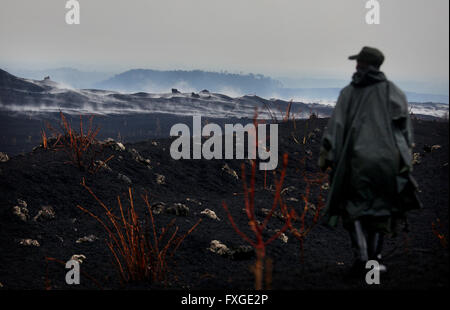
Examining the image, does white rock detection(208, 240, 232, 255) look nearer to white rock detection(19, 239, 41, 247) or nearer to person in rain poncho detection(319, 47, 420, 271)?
person in rain poncho detection(319, 47, 420, 271)

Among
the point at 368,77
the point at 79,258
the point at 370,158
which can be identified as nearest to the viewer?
the point at 370,158

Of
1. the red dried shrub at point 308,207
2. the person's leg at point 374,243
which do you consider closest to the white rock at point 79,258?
the red dried shrub at point 308,207

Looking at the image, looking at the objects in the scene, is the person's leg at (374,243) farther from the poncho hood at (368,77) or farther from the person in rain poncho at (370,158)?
the poncho hood at (368,77)

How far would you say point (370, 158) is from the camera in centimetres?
338

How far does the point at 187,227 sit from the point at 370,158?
307 cm

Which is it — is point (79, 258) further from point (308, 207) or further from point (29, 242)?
point (308, 207)

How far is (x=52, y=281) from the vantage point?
4387 millimetres

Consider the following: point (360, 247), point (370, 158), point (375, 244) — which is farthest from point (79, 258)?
point (370, 158)

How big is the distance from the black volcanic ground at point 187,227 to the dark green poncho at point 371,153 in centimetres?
57

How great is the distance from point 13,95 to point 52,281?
1288 inches

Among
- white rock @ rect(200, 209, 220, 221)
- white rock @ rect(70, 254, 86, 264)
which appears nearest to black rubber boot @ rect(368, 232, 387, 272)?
white rock @ rect(70, 254, 86, 264)

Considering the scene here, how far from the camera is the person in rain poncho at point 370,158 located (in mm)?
3373

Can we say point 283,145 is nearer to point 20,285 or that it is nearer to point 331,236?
point 331,236
